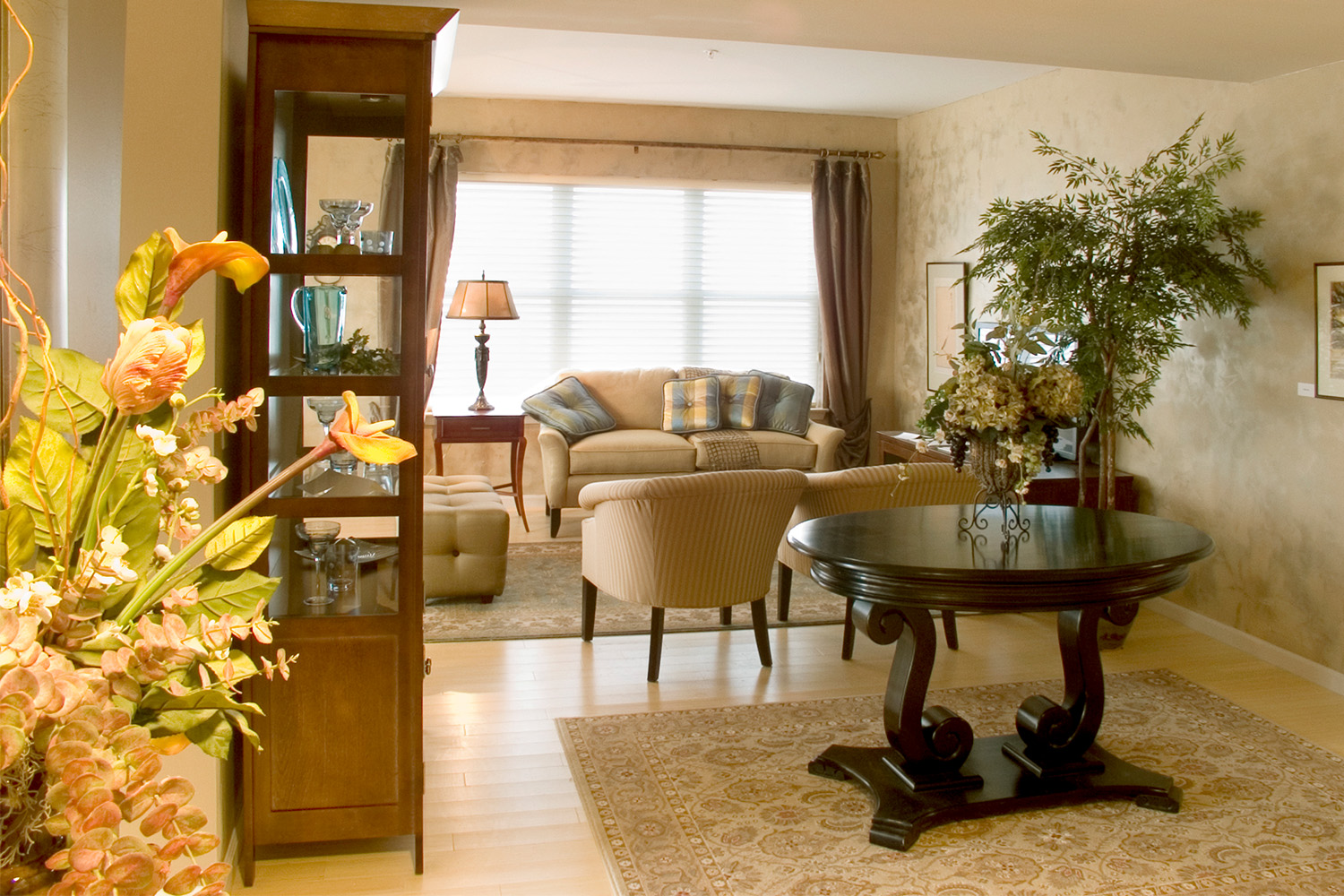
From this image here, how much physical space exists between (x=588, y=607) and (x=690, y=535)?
81cm

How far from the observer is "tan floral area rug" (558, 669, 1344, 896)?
2906 mm

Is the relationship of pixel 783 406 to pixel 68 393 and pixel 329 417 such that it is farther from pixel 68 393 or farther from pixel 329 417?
pixel 68 393

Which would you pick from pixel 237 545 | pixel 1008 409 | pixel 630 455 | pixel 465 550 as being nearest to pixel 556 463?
pixel 630 455

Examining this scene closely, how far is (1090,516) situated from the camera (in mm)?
3740

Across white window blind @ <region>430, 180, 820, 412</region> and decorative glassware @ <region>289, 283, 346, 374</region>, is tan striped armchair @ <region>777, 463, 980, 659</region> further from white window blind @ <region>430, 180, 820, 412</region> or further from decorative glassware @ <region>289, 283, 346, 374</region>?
white window blind @ <region>430, 180, 820, 412</region>

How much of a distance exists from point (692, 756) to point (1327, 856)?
1752 mm

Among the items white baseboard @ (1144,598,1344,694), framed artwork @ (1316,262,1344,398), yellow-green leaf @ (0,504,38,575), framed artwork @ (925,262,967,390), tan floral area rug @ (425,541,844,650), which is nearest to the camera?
yellow-green leaf @ (0,504,38,575)

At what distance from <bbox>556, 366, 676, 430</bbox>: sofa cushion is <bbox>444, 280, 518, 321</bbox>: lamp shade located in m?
0.66

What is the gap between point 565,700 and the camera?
166 inches

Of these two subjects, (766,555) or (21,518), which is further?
(766,555)

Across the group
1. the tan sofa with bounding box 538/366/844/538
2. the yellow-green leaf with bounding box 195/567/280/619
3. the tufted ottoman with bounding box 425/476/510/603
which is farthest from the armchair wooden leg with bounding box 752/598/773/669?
the yellow-green leaf with bounding box 195/567/280/619

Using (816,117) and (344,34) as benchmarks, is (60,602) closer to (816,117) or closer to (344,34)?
(344,34)

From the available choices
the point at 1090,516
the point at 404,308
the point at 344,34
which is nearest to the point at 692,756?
the point at 1090,516

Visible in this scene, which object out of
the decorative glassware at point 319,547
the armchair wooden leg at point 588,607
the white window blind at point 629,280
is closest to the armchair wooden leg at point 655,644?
the armchair wooden leg at point 588,607
